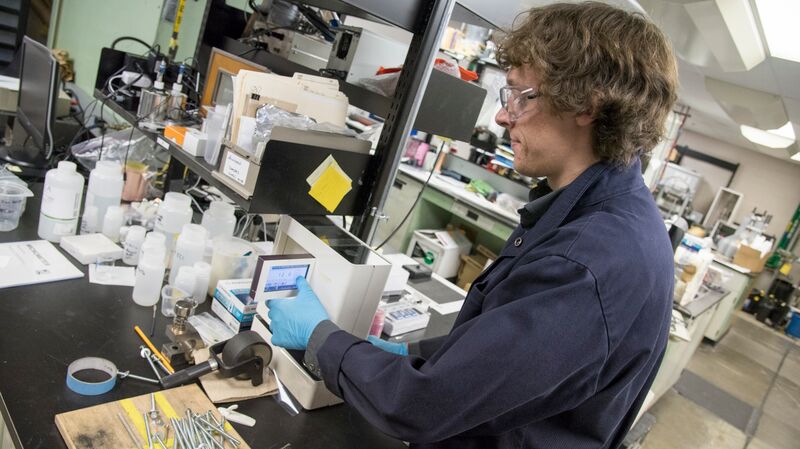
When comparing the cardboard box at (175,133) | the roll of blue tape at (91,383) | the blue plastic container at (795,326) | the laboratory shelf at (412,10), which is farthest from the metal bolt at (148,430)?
the blue plastic container at (795,326)

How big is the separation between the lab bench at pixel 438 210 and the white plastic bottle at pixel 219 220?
1.96 meters

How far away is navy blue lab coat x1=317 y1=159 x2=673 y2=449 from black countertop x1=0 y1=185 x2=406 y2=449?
20 cm

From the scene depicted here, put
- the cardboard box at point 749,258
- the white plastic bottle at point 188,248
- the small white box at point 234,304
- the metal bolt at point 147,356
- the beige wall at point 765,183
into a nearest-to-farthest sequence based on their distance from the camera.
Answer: the metal bolt at point 147,356 → the small white box at point 234,304 → the white plastic bottle at point 188,248 → the cardboard box at point 749,258 → the beige wall at point 765,183

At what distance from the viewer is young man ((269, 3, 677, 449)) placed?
73 cm

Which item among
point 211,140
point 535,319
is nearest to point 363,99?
point 211,140

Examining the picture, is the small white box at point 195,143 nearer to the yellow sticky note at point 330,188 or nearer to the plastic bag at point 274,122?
the plastic bag at point 274,122

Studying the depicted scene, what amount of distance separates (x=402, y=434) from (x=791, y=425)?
498cm

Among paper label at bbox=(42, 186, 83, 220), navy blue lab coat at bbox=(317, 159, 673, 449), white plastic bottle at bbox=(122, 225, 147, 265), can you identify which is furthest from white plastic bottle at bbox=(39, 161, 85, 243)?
navy blue lab coat at bbox=(317, 159, 673, 449)

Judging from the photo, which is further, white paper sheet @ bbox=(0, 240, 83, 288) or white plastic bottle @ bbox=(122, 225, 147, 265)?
white plastic bottle @ bbox=(122, 225, 147, 265)

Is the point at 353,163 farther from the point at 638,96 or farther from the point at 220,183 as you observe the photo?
the point at 638,96

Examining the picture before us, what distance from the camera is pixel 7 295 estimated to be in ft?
3.81

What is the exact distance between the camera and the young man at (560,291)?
2.39 feet

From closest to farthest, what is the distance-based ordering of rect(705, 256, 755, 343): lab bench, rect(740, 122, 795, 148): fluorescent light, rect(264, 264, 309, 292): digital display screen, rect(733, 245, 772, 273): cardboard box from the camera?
rect(264, 264, 309, 292): digital display screen
rect(705, 256, 755, 343): lab bench
rect(733, 245, 772, 273): cardboard box
rect(740, 122, 795, 148): fluorescent light

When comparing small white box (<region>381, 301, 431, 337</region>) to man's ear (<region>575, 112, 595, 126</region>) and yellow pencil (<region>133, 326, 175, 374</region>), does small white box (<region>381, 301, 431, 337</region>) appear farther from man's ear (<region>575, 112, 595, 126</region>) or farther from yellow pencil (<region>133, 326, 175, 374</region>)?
man's ear (<region>575, 112, 595, 126</region>)
